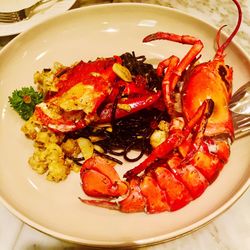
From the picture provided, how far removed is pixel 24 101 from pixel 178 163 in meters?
0.92

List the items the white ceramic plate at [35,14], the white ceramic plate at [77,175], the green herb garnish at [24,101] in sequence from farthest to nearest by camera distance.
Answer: the white ceramic plate at [35,14]
the green herb garnish at [24,101]
the white ceramic plate at [77,175]

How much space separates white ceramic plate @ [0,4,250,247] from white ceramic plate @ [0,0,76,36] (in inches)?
8.7

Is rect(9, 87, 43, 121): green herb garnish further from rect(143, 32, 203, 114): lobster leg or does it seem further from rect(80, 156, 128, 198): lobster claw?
rect(143, 32, 203, 114): lobster leg

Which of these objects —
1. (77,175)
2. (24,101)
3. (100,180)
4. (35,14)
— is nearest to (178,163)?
(100,180)

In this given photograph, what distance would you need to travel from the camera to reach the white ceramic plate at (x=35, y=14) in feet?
8.86

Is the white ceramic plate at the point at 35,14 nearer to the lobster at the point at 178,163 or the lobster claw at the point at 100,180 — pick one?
the lobster at the point at 178,163

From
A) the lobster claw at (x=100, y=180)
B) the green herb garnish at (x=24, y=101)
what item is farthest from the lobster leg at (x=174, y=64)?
the green herb garnish at (x=24, y=101)

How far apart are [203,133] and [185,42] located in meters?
0.62

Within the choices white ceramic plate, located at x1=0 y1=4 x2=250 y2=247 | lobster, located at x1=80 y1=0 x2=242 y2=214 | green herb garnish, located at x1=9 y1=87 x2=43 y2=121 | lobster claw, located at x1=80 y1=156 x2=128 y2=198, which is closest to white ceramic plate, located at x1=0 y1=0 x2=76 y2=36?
white ceramic plate, located at x1=0 y1=4 x2=250 y2=247

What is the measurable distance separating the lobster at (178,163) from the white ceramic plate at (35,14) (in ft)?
3.74

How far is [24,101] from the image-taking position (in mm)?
2195

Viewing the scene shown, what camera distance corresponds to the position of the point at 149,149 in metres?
2.16

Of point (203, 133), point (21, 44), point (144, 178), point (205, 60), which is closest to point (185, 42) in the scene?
point (205, 60)

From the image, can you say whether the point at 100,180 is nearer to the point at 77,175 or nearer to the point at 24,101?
the point at 77,175
